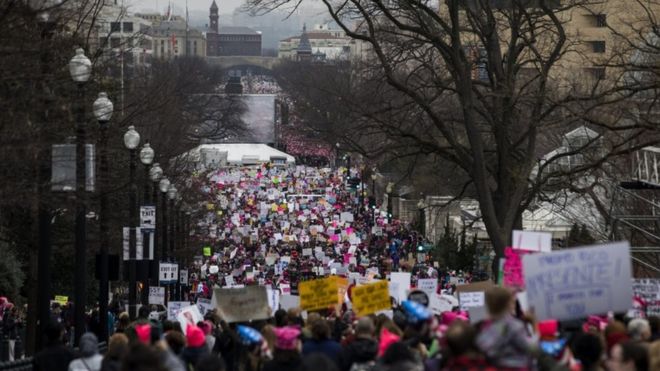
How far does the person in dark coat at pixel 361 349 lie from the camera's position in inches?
640

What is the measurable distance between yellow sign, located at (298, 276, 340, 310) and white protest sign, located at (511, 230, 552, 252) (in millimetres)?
2309

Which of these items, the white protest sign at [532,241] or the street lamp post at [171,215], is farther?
the street lamp post at [171,215]

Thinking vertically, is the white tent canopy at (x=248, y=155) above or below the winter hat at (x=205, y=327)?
below

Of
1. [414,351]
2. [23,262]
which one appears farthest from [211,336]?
[23,262]

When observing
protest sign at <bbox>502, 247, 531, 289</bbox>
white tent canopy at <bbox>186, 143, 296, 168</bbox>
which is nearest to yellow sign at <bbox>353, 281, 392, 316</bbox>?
protest sign at <bbox>502, 247, 531, 289</bbox>

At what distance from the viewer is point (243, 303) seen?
2125 centimetres

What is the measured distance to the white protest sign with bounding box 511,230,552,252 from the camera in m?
19.8

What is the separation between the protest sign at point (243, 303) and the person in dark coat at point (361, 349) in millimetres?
4572

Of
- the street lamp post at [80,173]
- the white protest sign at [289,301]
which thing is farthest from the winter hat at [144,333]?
the white protest sign at [289,301]

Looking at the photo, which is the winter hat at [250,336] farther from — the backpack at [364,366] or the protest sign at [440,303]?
the protest sign at [440,303]

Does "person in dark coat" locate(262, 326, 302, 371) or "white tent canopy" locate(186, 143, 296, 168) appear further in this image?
"white tent canopy" locate(186, 143, 296, 168)

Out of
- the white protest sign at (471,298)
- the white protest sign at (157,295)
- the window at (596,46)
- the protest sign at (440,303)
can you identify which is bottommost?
the white protest sign at (157,295)

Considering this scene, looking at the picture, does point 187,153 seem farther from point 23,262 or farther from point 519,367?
point 519,367

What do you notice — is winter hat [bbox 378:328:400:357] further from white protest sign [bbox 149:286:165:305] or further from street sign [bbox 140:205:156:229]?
white protest sign [bbox 149:286:165:305]
